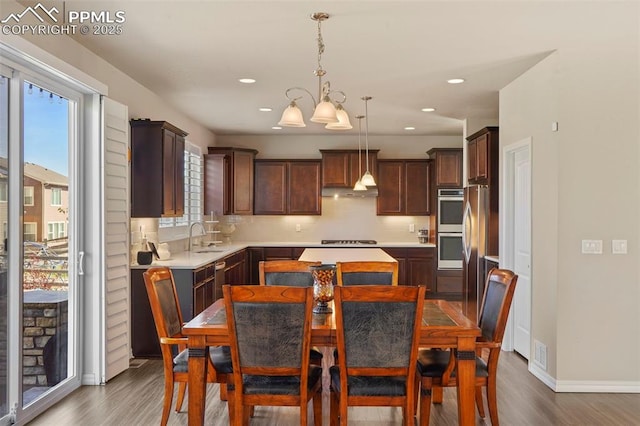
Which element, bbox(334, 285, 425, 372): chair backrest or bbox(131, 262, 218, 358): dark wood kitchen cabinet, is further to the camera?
bbox(131, 262, 218, 358): dark wood kitchen cabinet

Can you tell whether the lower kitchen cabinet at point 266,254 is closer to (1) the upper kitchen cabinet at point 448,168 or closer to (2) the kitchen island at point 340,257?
(2) the kitchen island at point 340,257

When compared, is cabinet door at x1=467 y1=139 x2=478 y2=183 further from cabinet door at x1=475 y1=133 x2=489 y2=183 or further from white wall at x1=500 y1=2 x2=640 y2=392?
white wall at x1=500 y1=2 x2=640 y2=392

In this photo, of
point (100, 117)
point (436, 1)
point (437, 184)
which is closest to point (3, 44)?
point (100, 117)

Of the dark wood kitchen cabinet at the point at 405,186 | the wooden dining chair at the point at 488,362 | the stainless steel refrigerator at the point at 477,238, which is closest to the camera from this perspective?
the wooden dining chair at the point at 488,362

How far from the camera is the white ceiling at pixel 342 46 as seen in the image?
136 inches

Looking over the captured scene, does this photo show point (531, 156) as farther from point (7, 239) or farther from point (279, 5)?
point (7, 239)

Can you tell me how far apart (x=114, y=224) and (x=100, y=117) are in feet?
2.80

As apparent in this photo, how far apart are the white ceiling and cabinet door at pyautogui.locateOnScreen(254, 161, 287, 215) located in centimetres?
235

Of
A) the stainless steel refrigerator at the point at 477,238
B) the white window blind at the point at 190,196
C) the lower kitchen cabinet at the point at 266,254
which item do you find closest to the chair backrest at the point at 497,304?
the stainless steel refrigerator at the point at 477,238

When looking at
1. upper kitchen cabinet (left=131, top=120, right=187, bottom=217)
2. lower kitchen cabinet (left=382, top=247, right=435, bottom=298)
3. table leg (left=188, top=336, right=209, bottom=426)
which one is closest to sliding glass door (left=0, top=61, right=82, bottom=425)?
upper kitchen cabinet (left=131, top=120, right=187, bottom=217)

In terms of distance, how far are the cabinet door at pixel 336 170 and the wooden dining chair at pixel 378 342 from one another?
5950 millimetres

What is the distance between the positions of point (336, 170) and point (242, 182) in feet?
4.86

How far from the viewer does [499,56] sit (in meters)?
4.44

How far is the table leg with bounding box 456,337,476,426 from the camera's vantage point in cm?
286
